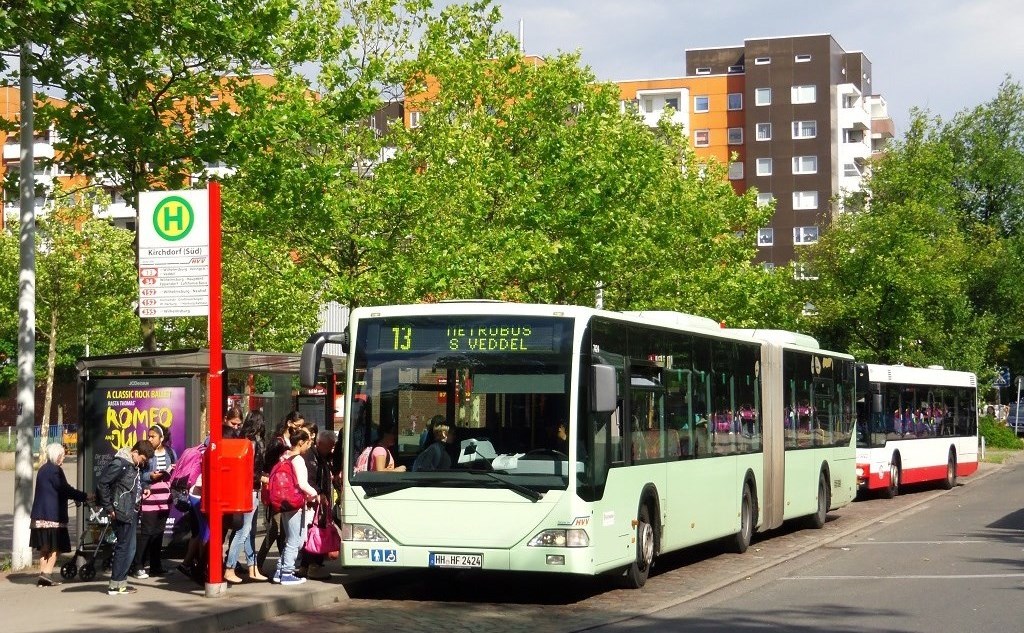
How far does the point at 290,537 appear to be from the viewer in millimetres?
14320

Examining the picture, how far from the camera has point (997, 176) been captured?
244ft

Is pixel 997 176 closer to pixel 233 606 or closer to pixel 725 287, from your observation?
pixel 725 287

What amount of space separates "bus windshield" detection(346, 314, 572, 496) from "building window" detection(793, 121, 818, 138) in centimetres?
8997

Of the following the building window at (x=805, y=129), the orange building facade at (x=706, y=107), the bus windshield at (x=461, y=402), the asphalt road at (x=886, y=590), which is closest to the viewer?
the asphalt road at (x=886, y=590)

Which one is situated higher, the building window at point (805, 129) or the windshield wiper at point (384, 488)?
the building window at point (805, 129)

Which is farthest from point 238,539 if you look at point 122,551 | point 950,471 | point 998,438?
point 998,438

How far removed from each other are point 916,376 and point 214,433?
22.3 m

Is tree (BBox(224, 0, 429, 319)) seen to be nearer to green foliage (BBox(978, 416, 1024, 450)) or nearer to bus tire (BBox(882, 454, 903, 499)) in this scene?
bus tire (BBox(882, 454, 903, 499))

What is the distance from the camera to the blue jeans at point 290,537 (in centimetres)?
1434

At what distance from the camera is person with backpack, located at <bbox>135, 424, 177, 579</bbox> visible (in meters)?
14.6

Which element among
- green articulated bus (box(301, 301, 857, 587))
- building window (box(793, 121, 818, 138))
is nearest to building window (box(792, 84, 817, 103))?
building window (box(793, 121, 818, 138))

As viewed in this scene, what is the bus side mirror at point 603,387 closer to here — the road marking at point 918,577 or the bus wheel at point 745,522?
the road marking at point 918,577

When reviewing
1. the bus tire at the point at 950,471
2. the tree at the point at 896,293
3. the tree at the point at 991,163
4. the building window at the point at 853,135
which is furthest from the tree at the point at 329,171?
the building window at the point at 853,135

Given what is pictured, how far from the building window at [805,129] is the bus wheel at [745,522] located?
8402cm
